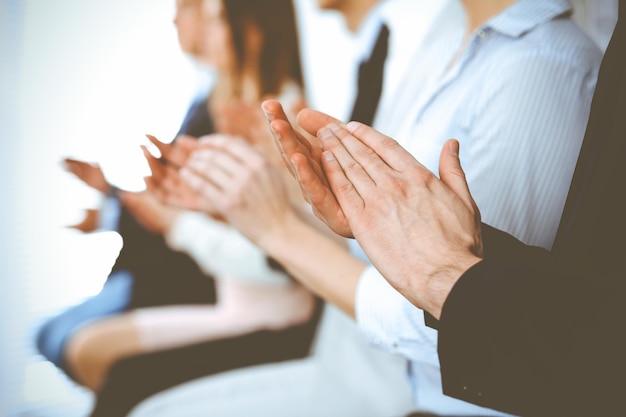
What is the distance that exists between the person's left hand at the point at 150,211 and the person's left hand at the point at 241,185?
0.19 meters

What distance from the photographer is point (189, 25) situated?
1.16 m

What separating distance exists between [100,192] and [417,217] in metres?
0.73

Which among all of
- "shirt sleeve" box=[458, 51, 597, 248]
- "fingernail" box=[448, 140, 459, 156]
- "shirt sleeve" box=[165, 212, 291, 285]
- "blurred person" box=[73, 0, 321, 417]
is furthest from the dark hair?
"fingernail" box=[448, 140, 459, 156]

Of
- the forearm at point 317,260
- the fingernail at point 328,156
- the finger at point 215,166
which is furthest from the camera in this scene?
the finger at point 215,166

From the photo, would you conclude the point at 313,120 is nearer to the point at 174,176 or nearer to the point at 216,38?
the point at 174,176

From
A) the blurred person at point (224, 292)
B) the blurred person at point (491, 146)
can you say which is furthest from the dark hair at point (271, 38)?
the blurred person at point (491, 146)

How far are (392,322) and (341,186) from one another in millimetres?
234

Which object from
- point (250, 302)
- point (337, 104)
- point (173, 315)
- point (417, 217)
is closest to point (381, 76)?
point (337, 104)

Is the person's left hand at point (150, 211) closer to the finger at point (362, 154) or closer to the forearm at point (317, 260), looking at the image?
the forearm at point (317, 260)

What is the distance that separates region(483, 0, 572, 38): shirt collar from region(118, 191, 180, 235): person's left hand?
658 mm

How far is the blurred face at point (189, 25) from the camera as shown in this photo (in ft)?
3.70

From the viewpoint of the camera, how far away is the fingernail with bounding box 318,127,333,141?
1.85ft

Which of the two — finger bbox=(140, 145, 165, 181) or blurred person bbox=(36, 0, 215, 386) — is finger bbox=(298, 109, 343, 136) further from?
blurred person bbox=(36, 0, 215, 386)

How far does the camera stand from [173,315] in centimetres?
120
